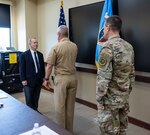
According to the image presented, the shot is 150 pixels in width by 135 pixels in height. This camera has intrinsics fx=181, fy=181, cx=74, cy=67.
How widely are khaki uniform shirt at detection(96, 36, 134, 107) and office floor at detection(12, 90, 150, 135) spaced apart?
1127 mm

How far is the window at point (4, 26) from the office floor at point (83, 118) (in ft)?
5.86

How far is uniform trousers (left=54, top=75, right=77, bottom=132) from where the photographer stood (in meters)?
2.52

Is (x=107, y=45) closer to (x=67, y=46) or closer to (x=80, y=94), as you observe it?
(x=67, y=46)

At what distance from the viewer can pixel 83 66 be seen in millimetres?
3881

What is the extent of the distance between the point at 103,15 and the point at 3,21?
3412 millimetres

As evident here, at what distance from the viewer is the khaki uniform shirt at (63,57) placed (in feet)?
8.09

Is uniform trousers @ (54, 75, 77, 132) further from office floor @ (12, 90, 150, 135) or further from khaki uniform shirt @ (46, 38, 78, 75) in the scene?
office floor @ (12, 90, 150, 135)

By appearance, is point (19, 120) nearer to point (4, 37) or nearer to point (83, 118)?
point (83, 118)

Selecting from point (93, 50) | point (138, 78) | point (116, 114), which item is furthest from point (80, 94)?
point (116, 114)

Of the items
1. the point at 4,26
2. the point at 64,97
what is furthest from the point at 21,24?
the point at 64,97

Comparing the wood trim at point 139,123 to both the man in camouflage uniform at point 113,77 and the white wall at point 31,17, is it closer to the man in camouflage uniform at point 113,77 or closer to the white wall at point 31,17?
the man in camouflage uniform at point 113,77

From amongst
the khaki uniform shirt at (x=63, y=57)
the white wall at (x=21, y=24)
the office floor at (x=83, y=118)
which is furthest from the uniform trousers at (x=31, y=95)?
the white wall at (x=21, y=24)

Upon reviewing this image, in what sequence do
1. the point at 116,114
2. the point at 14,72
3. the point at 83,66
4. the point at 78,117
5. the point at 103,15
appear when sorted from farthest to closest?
the point at 14,72
the point at 83,66
the point at 78,117
the point at 103,15
the point at 116,114

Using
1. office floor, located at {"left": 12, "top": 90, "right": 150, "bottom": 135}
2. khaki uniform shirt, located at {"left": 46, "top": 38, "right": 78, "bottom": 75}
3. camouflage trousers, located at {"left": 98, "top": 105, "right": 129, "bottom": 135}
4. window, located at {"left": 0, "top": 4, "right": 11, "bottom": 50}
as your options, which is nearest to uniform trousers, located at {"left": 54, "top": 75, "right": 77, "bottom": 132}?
khaki uniform shirt, located at {"left": 46, "top": 38, "right": 78, "bottom": 75}
